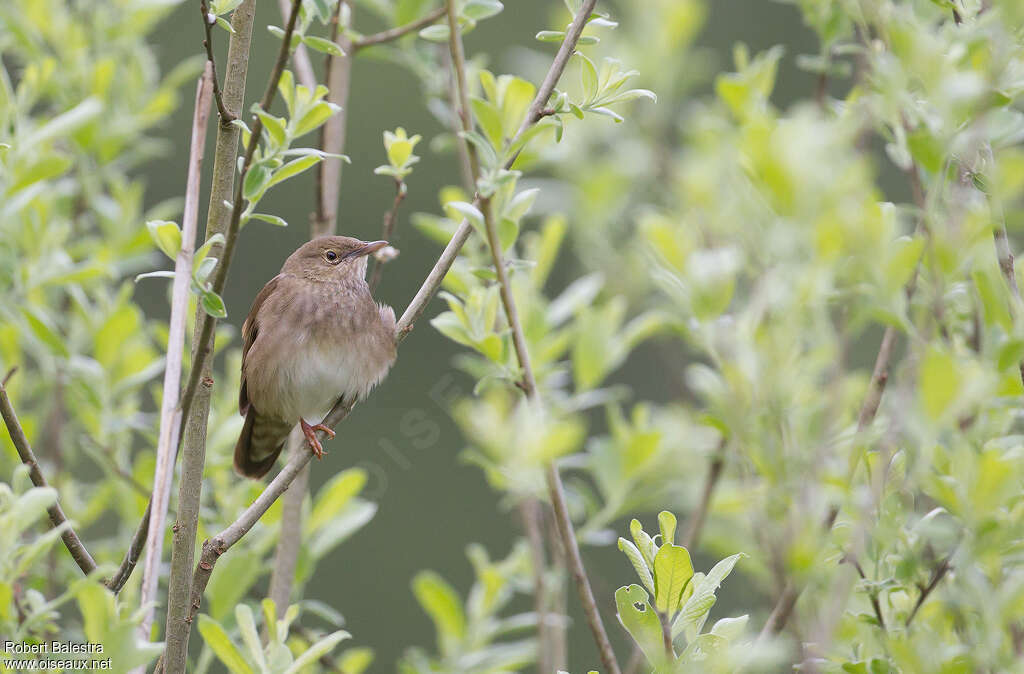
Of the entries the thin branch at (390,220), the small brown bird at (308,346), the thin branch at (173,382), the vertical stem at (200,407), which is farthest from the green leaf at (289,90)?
the small brown bird at (308,346)

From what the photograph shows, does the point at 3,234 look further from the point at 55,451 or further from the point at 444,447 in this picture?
the point at 444,447

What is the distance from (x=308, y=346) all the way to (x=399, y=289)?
4.91 meters

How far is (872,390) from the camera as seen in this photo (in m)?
2.01

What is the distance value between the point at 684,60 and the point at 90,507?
258cm

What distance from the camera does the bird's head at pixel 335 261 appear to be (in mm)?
3746

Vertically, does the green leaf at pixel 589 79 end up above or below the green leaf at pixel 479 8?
below

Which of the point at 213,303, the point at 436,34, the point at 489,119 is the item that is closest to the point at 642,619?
the point at 213,303

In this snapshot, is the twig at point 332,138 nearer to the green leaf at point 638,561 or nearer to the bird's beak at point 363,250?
the bird's beak at point 363,250

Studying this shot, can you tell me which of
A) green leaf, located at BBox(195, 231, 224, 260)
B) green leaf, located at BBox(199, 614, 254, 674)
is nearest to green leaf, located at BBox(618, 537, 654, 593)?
green leaf, located at BBox(199, 614, 254, 674)

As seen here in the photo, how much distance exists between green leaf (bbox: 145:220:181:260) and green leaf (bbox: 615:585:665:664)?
97 cm

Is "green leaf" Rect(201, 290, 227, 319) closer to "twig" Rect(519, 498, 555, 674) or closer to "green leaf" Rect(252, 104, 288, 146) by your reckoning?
"green leaf" Rect(252, 104, 288, 146)

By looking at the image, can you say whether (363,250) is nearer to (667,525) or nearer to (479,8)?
(479,8)

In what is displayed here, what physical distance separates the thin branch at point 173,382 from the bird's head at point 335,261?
1508 mm

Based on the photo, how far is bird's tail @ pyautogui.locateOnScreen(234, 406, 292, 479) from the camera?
3539mm
